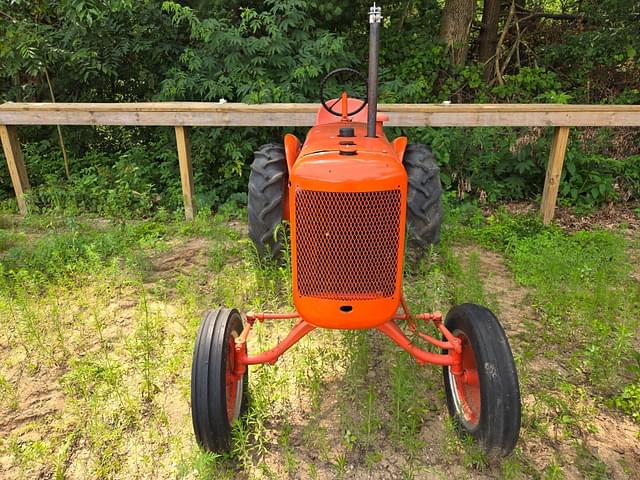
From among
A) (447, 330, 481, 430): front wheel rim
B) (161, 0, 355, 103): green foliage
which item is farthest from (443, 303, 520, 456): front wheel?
(161, 0, 355, 103): green foliage

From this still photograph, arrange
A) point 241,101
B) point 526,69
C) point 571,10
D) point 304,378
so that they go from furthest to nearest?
1. point 571,10
2. point 526,69
3. point 241,101
4. point 304,378

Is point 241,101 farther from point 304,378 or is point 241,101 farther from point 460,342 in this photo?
point 460,342

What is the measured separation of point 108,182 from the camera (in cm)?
576

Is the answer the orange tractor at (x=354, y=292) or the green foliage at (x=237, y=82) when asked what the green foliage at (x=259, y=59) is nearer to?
the green foliage at (x=237, y=82)

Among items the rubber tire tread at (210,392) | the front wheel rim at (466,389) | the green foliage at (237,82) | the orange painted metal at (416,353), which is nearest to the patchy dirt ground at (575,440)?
the front wheel rim at (466,389)

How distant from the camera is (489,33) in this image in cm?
759

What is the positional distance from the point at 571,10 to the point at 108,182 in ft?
23.3

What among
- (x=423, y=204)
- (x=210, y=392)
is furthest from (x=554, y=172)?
(x=210, y=392)

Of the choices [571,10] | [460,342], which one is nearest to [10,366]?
[460,342]

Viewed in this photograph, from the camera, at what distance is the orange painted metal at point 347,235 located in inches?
85.4

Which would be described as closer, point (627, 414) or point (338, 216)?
point (338, 216)

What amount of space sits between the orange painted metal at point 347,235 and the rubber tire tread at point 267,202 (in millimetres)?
1310

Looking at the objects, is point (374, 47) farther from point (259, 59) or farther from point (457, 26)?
point (457, 26)

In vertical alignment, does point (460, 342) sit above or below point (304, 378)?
above
